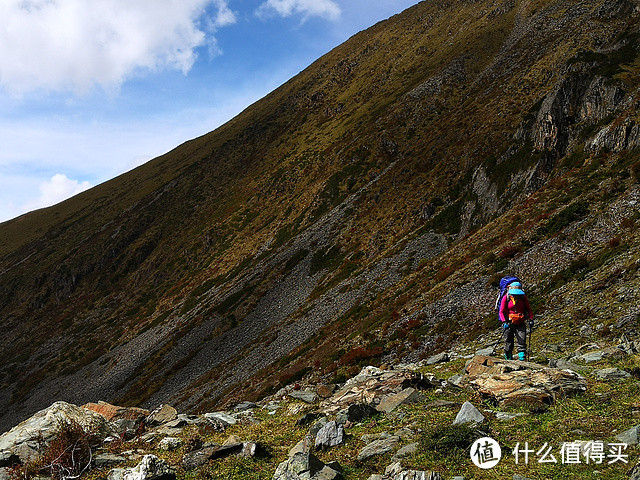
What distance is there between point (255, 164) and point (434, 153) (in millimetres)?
78100

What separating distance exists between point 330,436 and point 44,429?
904cm

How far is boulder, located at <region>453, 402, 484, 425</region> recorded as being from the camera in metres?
7.72

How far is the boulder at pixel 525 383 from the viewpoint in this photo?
8.41 m

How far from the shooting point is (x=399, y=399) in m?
10.2

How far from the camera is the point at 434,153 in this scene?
225 ft

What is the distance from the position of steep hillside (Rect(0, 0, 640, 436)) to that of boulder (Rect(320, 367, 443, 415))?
7641mm

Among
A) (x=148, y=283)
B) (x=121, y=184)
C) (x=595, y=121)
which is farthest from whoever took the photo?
(x=121, y=184)

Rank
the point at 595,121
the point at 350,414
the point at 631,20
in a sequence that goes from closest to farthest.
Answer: the point at 350,414
the point at 595,121
the point at 631,20

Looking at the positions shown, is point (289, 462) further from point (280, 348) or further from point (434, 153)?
point (434, 153)

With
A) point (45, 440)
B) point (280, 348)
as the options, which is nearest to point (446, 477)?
point (45, 440)

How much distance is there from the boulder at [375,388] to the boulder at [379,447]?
266cm

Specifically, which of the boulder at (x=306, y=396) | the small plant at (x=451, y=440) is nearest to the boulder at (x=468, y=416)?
the small plant at (x=451, y=440)

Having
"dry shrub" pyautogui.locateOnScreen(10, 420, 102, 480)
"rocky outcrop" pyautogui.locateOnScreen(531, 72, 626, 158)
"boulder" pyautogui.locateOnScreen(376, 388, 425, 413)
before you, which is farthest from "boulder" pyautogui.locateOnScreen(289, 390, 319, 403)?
"rocky outcrop" pyautogui.locateOnScreen(531, 72, 626, 158)

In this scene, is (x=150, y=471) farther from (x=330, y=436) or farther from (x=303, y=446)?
(x=330, y=436)
